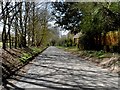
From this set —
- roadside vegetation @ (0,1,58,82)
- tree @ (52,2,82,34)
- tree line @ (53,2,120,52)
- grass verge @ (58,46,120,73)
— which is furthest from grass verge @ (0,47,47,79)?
tree @ (52,2,82,34)

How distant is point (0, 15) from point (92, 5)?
7.53m

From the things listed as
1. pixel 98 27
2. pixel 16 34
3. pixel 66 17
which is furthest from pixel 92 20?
pixel 66 17

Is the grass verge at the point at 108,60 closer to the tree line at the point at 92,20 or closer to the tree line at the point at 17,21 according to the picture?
the tree line at the point at 92,20

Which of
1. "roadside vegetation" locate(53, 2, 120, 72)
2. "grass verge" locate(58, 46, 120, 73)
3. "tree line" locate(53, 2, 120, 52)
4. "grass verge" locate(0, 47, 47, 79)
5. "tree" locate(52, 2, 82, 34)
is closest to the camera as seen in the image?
"grass verge" locate(0, 47, 47, 79)

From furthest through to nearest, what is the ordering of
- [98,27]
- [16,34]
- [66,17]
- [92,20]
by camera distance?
1. [66,17]
2. [16,34]
3. [98,27]
4. [92,20]

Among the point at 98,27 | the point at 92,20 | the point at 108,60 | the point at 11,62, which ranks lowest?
the point at 108,60

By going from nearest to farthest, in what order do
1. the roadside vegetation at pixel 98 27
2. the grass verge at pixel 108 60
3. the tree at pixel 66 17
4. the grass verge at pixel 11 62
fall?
1. the grass verge at pixel 11 62
2. the grass verge at pixel 108 60
3. the roadside vegetation at pixel 98 27
4. the tree at pixel 66 17

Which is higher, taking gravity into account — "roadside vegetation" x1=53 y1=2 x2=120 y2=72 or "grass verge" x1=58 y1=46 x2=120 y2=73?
"roadside vegetation" x1=53 y1=2 x2=120 y2=72

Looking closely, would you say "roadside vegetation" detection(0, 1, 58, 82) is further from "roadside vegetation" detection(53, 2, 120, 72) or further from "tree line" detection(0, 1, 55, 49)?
"roadside vegetation" detection(53, 2, 120, 72)

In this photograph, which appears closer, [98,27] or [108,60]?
[108,60]

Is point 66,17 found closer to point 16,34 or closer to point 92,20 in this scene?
point 16,34

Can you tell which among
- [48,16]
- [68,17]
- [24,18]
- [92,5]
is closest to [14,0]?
[92,5]

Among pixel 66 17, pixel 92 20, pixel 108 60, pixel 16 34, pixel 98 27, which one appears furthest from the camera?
pixel 66 17

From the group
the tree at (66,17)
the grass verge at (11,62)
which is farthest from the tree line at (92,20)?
the grass verge at (11,62)
